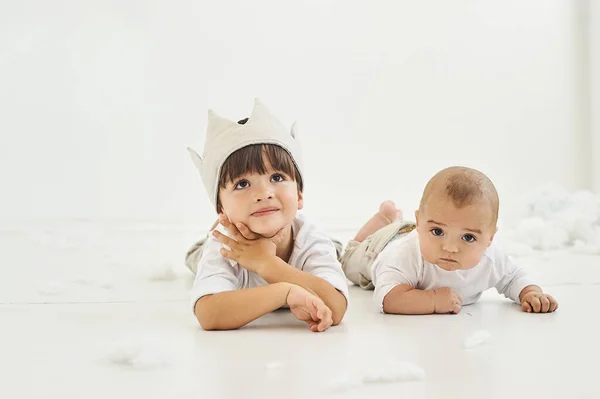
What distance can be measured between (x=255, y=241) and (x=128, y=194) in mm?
3052

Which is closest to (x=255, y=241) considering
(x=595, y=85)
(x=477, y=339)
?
(x=477, y=339)

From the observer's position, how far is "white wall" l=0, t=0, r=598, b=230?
452 centimetres

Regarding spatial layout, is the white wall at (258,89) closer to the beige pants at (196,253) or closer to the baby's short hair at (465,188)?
the beige pants at (196,253)

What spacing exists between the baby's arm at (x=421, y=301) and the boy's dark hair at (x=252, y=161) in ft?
1.22

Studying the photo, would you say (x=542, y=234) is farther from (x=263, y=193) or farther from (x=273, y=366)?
(x=273, y=366)

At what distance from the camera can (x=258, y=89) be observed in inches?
178

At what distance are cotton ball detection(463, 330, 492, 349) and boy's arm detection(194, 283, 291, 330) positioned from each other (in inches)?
14.5

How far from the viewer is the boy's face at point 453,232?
64.2 inches

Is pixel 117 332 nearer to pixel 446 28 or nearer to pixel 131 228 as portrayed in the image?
pixel 131 228

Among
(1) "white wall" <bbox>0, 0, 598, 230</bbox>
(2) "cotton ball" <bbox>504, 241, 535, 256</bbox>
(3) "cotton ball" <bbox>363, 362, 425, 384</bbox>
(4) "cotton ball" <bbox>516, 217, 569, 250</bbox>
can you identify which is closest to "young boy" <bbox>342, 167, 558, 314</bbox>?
(3) "cotton ball" <bbox>363, 362, 425, 384</bbox>

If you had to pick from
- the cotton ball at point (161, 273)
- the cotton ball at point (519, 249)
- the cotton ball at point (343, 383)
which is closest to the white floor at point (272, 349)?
the cotton ball at point (343, 383)

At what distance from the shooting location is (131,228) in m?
4.19

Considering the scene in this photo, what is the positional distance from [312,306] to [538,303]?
537mm

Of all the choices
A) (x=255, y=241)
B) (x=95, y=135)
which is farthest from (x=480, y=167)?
(x=255, y=241)
